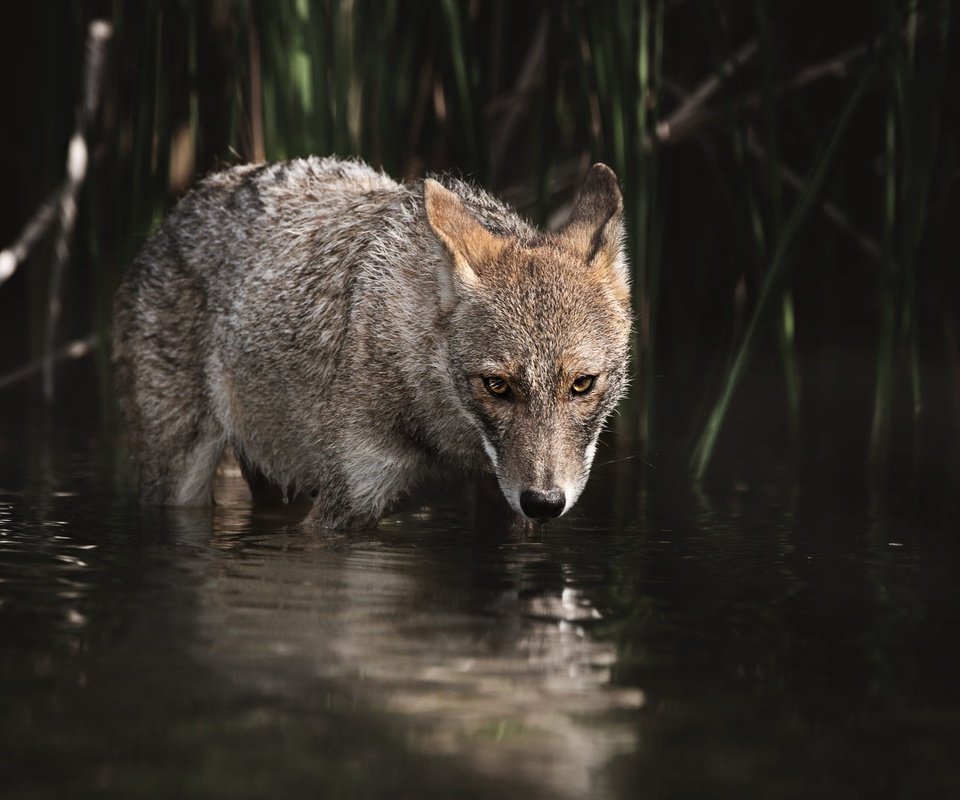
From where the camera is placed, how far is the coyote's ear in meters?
6.37

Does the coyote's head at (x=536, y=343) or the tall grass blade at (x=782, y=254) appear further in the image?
the tall grass blade at (x=782, y=254)

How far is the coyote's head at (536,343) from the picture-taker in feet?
19.3

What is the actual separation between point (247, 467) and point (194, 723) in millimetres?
3915

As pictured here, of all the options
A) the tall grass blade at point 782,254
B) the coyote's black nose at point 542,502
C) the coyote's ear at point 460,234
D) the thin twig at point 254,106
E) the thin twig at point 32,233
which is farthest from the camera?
the thin twig at point 254,106

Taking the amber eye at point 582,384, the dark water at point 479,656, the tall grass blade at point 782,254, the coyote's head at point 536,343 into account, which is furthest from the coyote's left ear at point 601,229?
the dark water at point 479,656

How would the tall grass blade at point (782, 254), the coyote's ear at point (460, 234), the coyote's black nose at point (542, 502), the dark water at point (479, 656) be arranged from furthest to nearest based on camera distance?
1. the tall grass blade at point (782, 254)
2. the coyote's ear at point (460, 234)
3. the coyote's black nose at point (542, 502)
4. the dark water at point (479, 656)

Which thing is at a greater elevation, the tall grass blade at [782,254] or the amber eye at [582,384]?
the tall grass blade at [782,254]

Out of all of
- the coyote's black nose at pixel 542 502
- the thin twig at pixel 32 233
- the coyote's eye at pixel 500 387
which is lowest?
the coyote's black nose at pixel 542 502

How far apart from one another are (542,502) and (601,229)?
4.68 feet

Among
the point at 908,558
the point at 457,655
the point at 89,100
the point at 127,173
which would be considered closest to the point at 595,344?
the point at 908,558

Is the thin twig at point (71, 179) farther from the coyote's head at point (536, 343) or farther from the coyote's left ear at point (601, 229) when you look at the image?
the coyote's left ear at point (601, 229)

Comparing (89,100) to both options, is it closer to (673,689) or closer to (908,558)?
(908,558)

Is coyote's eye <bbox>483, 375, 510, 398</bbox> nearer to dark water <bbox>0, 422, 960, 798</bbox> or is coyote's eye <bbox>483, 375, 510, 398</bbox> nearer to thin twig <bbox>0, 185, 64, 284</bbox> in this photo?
dark water <bbox>0, 422, 960, 798</bbox>

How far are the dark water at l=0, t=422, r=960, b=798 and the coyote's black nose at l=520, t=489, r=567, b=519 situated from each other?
0.25m
